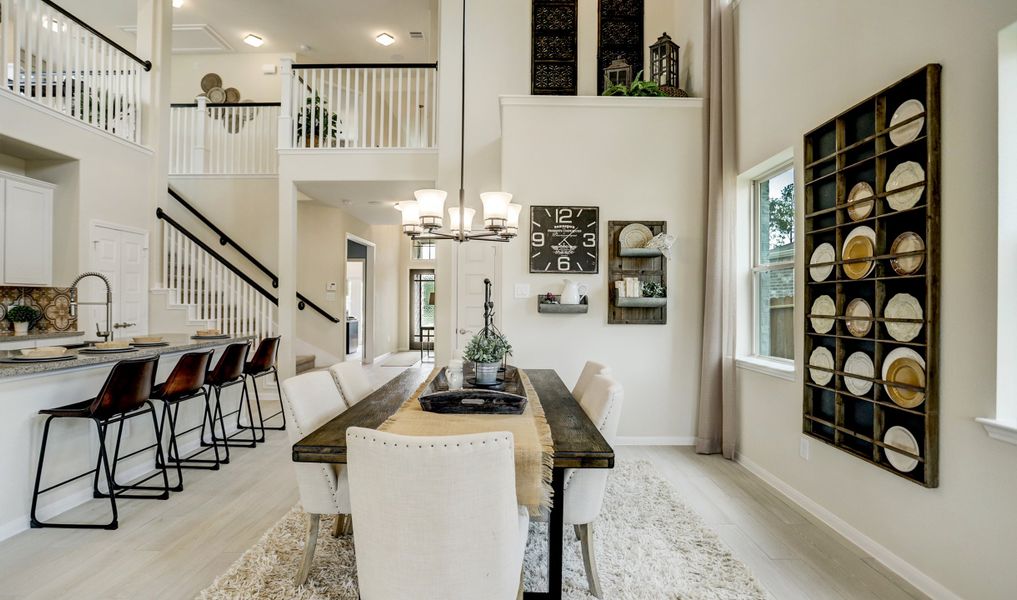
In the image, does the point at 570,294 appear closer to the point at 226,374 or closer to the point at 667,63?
the point at 667,63

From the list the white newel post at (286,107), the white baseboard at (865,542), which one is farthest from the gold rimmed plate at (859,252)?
the white newel post at (286,107)

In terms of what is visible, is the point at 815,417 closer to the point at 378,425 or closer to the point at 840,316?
the point at 840,316

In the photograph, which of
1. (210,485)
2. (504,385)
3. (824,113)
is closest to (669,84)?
(824,113)

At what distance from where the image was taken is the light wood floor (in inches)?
83.0

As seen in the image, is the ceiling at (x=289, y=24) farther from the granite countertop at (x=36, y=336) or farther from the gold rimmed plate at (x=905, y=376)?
the gold rimmed plate at (x=905, y=376)

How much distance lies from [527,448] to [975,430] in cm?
168

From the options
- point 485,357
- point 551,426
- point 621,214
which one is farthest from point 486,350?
point 621,214

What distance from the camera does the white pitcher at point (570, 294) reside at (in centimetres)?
407

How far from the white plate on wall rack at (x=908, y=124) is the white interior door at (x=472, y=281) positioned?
353cm

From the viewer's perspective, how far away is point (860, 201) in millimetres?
2461

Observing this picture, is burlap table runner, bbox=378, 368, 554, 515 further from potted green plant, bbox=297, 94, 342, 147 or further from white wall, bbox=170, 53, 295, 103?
white wall, bbox=170, 53, 295, 103

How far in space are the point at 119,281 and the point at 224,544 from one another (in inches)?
161

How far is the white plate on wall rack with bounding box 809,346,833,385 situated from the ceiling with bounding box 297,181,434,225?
4.41m

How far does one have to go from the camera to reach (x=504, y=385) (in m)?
2.74
